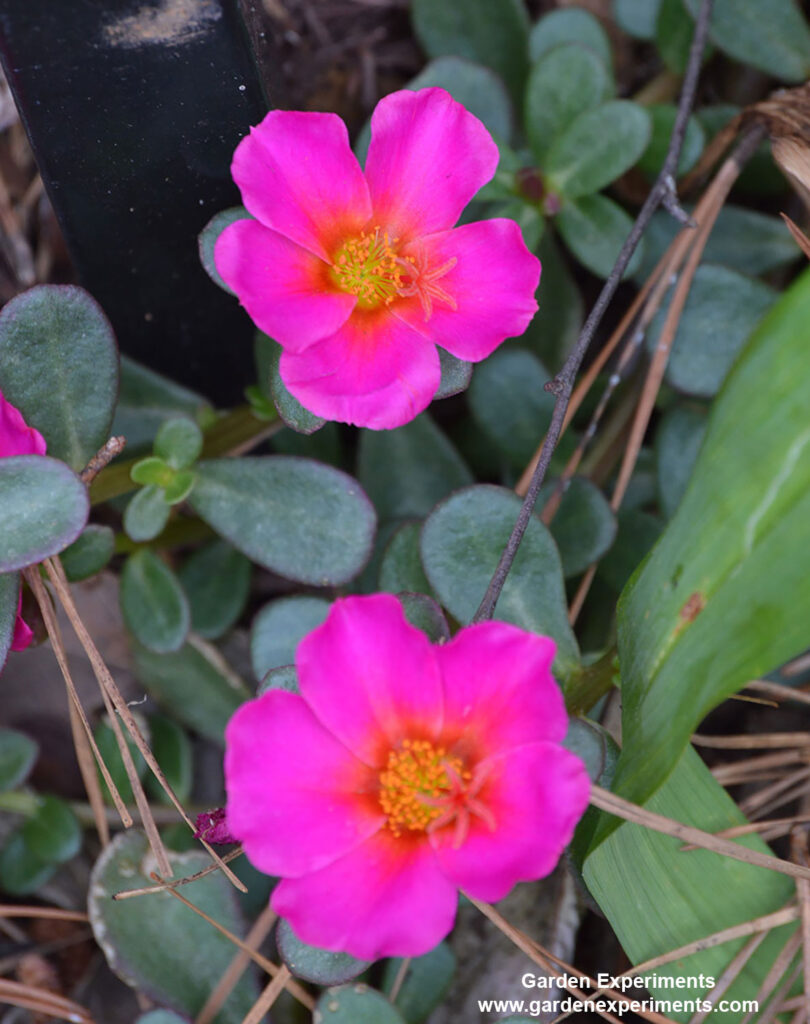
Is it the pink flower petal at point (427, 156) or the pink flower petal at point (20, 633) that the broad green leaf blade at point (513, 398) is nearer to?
the pink flower petal at point (427, 156)

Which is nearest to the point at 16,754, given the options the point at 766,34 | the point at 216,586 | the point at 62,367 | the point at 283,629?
the point at 216,586

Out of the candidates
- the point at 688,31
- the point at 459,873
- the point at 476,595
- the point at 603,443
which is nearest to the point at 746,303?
the point at 603,443

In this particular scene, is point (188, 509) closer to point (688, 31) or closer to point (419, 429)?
point (419, 429)

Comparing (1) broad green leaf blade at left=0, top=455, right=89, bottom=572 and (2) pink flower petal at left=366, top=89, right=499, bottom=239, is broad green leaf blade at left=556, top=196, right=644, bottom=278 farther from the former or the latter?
(1) broad green leaf blade at left=0, top=455, right=89, bottom=572

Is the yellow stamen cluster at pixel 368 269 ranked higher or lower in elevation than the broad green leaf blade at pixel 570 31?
lower

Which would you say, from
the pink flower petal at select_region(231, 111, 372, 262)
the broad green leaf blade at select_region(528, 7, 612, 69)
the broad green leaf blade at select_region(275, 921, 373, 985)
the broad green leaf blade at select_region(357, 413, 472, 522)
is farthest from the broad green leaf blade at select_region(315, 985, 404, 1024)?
the broad green leaf blade at select_region(528, 7, 612, 69)

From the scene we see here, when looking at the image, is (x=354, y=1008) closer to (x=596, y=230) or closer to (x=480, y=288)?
(x=480, y=288)

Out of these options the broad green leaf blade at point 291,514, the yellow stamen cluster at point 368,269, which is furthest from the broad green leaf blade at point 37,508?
the yellow stamen cluster at point 368,269
